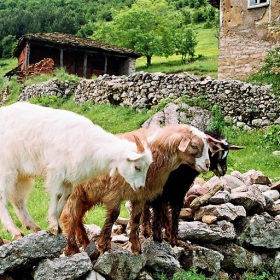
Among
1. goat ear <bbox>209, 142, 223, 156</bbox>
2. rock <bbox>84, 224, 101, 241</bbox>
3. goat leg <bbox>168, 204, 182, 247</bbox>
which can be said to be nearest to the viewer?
goat ear <bbox>209, 142, 223, 156</bbox>

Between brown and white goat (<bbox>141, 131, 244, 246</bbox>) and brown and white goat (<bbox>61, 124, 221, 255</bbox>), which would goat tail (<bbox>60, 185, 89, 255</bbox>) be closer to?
brown and white goat (<bbox>61, 124, 221, 255</bbox>)

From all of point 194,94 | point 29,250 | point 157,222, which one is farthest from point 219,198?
point 194,94

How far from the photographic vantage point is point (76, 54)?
33781 millimetres

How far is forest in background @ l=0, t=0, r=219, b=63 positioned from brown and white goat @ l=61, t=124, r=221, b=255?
123 feet

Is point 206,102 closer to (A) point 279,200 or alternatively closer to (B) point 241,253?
(A) point 279,200

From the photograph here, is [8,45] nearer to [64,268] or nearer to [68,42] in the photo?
[68,42]

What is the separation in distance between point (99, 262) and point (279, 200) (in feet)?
13.7

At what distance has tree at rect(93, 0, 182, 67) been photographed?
43.9m

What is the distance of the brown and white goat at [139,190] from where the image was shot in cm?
504

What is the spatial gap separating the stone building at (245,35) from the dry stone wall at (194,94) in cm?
487

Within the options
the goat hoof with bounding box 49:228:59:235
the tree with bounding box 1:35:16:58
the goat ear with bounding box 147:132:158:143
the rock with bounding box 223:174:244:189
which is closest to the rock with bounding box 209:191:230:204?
the rock with bounding box 223:174:244:189


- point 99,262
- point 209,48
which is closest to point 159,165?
point 99,262

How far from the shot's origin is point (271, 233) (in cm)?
711

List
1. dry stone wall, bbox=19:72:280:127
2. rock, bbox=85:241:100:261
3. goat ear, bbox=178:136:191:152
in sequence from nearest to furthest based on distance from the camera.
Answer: goat ear, bbox=178:136:191:152 < rock, bbox=85:241:100:261 < dry stone wall, bbox=19:72:280:127
